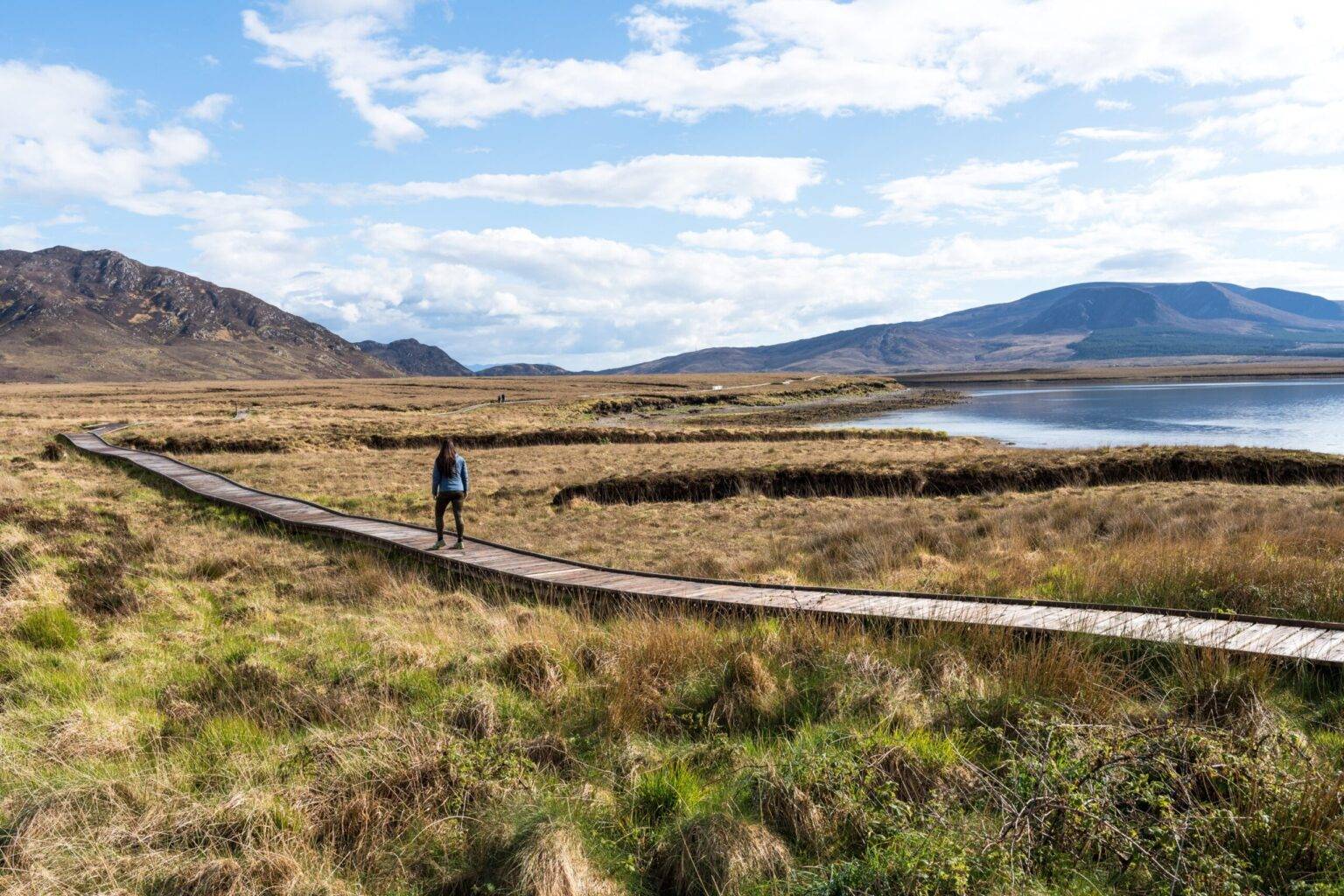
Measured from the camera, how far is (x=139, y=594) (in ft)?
35.9

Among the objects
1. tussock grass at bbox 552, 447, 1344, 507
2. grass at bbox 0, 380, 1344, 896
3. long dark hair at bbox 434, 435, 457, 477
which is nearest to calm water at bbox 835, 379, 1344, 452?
tussock grass at bbox 552, 447, 1344, 507

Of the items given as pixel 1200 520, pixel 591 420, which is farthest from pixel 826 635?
pixel 591 420

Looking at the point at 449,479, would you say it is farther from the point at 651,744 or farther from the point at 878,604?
the point at 651,744

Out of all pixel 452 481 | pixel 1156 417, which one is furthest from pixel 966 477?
pixel 1156 417

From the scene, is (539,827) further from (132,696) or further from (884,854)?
(132,696)

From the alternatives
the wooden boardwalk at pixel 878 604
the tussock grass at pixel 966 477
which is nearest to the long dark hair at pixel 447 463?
the wooden boardwalk at pixel 878 604

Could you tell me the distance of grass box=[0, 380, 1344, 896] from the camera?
4.37 metres

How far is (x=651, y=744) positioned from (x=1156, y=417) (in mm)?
72362

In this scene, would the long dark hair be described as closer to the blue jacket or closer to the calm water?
the blue jacket

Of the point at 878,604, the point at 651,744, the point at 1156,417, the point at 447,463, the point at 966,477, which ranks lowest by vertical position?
the point at 966,477

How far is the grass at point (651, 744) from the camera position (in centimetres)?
437

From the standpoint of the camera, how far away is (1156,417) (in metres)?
65.6

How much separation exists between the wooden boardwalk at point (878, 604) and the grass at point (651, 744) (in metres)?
0.37

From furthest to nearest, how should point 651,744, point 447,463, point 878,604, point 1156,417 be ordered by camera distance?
point 1156,417 → point 447,463 → point 878,604 → point 651,744
